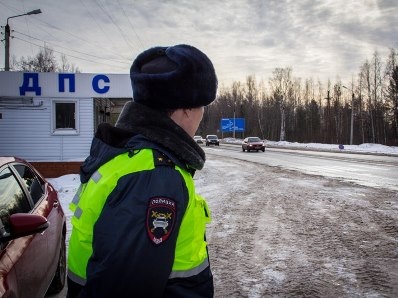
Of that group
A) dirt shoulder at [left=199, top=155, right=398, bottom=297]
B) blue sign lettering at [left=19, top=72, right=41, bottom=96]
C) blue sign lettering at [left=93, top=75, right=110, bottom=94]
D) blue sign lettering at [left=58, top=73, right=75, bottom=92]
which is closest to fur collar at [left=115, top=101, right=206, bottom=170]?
dirt shoulder at [left=199, top=155, right=398, bottom=297]

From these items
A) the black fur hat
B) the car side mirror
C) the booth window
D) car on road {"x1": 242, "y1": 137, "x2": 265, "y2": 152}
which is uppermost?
the booth window

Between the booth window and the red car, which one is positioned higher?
the booth window

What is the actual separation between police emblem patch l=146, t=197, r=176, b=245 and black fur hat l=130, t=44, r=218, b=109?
0.44 m

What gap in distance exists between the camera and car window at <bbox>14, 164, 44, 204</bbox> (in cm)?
394

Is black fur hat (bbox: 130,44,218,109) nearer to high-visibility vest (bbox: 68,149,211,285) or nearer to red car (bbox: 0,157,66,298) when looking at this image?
high-visibility vest (bbox: 68,149,211,285)

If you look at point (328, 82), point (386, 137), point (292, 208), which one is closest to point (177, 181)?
point (292, 208)

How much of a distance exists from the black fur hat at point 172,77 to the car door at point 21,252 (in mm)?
1592

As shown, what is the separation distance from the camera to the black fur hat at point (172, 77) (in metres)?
1.44

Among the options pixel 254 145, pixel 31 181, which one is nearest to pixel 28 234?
pixel 31 181

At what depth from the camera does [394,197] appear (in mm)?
10656

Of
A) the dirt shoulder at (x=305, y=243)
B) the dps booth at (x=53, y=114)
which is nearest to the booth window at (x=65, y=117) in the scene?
the dps booth at (x=53, y=114)

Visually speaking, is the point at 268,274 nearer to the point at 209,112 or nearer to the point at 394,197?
the point at 394,197

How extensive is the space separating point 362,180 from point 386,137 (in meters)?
54.2

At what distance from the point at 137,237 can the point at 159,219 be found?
84 mm
